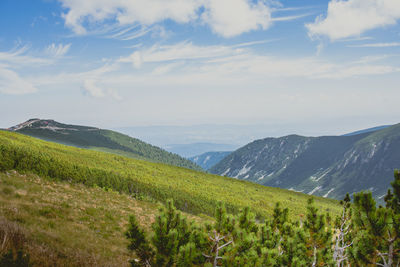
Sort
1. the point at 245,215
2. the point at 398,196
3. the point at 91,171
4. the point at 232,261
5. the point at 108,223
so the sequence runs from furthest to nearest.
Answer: the point at 91,171
the point at 108,223
the point at 245,215
the point at 398,196
the point at 232,261

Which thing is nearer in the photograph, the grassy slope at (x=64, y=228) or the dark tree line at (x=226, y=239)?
the dark tree line at (x=226, y=239)

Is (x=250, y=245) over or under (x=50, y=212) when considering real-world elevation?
over

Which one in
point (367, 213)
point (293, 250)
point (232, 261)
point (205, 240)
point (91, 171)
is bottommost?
point (91, 171)

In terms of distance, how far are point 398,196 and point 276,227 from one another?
1202 cm

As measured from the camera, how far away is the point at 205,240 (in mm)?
9742

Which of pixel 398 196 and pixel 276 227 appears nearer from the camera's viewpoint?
pixel 398 196

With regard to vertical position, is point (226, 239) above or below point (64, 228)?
above

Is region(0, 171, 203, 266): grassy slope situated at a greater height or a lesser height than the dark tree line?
lesser

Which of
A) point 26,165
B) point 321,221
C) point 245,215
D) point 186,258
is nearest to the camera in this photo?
point 186,258

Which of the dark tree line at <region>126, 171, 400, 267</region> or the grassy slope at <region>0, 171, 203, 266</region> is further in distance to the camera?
the grassy slope at <region>0, 171, 203, 266</region>

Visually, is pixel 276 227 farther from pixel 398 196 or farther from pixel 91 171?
pixel 91 171

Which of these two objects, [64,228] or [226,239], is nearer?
[226,239]

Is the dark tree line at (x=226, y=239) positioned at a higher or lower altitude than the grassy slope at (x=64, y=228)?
higher

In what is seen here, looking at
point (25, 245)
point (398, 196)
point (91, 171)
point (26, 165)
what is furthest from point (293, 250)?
point (91, 171)
